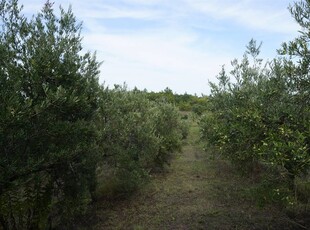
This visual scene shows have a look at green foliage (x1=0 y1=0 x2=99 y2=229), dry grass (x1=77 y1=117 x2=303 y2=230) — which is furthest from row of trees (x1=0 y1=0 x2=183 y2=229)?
dry grass (x1=77 y1=117 x2=303 y2=230)

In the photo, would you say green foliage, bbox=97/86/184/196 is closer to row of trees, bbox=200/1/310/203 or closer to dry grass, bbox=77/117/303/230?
dry grass, bbox=77/117/303/230

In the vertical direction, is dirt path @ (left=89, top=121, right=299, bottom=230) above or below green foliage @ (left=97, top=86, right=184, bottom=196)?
below

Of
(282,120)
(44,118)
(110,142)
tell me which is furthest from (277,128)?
(110,142)

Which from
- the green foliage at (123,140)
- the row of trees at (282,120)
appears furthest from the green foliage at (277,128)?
the green foliage at (123,140)

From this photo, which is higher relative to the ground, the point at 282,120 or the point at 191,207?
the point at 282,120

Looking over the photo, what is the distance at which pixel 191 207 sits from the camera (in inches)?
436

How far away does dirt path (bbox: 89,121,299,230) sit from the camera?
31.6ft

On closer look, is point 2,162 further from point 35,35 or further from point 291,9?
point 291,9

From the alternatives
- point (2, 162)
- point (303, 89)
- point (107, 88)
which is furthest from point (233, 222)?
point (2, 162)

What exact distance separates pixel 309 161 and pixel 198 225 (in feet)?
16.0

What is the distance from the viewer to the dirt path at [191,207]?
962 centimetres

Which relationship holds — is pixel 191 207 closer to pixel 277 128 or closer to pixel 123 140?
pixel 123 140

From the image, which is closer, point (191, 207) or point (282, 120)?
point (282, 120)

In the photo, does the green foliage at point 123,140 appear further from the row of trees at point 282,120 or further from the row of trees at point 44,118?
the row of trees at point 282,120
